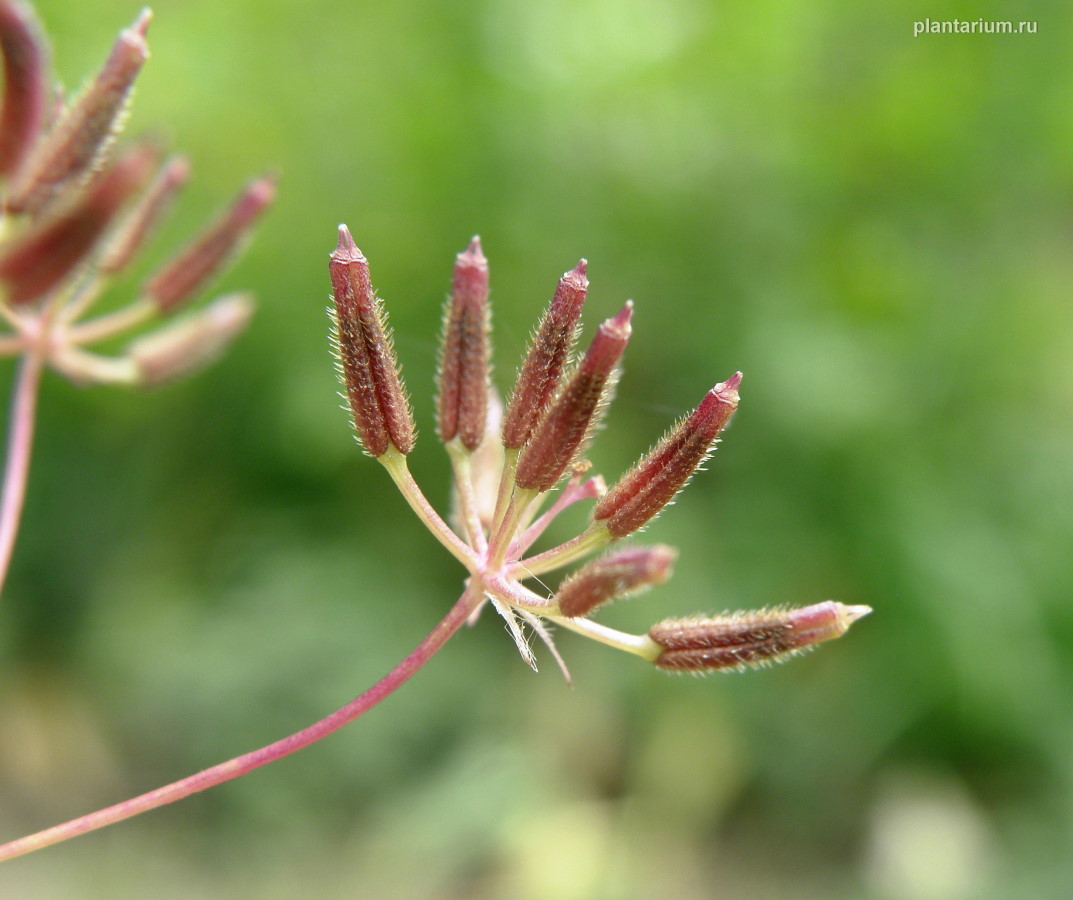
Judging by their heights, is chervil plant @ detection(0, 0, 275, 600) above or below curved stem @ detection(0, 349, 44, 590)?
above

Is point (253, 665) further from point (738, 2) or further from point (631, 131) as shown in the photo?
point (738, 2)

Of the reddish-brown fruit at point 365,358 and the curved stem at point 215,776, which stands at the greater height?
the reddish-brown fruit at point 365,358

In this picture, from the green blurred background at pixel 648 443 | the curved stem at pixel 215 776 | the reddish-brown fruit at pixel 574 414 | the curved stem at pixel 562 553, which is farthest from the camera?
the green blurred background at pixel 648 443

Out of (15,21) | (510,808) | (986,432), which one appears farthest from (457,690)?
(15,21)

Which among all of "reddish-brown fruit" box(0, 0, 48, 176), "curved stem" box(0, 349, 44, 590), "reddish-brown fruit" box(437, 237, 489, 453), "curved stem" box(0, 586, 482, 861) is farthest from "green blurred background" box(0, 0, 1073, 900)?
"curved stem" box(0, 586, 482, 861)

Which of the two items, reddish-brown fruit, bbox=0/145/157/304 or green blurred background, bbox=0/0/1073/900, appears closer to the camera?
reddish-brown fruit, bbox=0/145/157/304

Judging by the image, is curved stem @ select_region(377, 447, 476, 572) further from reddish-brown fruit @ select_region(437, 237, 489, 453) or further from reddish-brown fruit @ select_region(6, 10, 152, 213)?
reddish-brown fruit @ select_region(6, 10, 152, 213)

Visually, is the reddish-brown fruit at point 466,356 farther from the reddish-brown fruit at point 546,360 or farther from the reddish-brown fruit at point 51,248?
the reddish-brown fruit at point 51,248

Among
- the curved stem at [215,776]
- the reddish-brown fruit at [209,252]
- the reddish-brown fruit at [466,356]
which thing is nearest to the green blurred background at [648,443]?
the reddish-brown fruit at [209,252]
